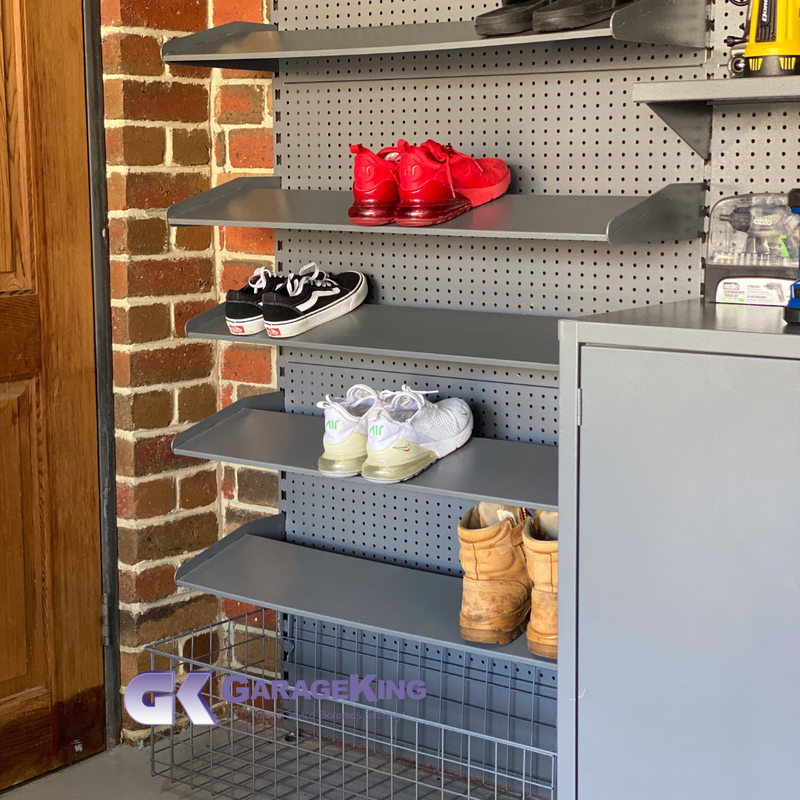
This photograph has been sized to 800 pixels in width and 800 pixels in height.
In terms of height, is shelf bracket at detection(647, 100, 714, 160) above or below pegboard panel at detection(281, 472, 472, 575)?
above

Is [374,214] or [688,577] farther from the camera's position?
[374,214]

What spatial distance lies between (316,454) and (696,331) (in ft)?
3.34

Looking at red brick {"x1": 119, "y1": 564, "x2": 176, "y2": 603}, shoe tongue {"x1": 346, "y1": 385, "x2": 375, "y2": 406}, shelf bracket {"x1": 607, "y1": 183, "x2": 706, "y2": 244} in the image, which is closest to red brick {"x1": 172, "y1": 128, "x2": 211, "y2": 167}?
shoe tongue {"x1": 346, "y1": 385, "x2": 375, "y2": 406}

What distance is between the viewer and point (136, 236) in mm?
2656

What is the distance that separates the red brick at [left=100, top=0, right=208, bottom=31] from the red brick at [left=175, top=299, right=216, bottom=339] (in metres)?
0.69

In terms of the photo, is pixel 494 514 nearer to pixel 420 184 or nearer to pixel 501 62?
pixel 420 184

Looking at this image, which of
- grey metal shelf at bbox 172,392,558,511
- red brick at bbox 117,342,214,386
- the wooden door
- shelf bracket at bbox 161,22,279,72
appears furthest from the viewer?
red brick at bbox 117,342,214,386

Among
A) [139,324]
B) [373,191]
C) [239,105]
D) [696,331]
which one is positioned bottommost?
Result: [139,324]

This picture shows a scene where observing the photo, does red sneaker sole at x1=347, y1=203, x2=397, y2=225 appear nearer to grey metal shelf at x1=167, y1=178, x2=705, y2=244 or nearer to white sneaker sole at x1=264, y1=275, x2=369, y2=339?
grey metal shelf at x1=167, y1=178, x2=705, y2=244

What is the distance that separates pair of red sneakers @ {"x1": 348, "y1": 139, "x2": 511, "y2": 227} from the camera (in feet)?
7.00

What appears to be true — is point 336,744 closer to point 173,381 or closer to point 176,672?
point 176,672

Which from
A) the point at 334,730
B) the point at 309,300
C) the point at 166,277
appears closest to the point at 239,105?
the point at 166,277

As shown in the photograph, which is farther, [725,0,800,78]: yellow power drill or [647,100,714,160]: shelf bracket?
[647,100,714,160]: shelf bracket

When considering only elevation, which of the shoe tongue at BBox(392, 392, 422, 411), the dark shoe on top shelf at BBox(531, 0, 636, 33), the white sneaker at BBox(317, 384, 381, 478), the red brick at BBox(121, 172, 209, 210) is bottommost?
the white sneaker at BBox(317, 384, 381, 478)
